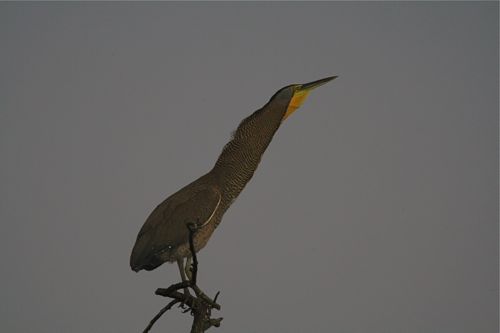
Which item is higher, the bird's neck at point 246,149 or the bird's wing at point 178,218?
A: the bird's neck at point 246,149

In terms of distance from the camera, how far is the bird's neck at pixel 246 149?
1.34 metres

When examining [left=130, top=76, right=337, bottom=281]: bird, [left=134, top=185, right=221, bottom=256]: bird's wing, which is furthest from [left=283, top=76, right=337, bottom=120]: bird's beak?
[left=134, top=185, right=221, bottom=256]: bird's wing

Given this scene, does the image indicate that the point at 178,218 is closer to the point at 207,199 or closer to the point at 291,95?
the point at 207,199

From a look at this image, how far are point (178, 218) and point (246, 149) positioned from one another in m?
0.28

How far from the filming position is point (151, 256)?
125cm

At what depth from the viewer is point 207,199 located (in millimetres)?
1265

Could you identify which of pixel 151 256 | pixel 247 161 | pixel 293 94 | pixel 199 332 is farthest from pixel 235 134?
pixel 199 332

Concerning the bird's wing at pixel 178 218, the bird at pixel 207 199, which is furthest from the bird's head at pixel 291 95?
the bird's wing at pixel 178 218

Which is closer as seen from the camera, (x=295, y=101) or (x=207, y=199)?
(x=207, y=199)

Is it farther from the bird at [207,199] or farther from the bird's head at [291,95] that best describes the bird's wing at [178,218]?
the bird's head at [291,95]

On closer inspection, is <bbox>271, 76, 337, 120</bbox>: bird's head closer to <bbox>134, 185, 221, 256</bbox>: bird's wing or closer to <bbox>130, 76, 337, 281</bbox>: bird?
<bbox>130, 76, 337, 281</bbox>: bird

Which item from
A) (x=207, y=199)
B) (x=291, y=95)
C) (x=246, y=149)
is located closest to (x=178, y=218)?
(x=207, y=199)

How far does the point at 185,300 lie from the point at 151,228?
0.73 feet

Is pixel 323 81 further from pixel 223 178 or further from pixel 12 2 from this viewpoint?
pixel 12 2
